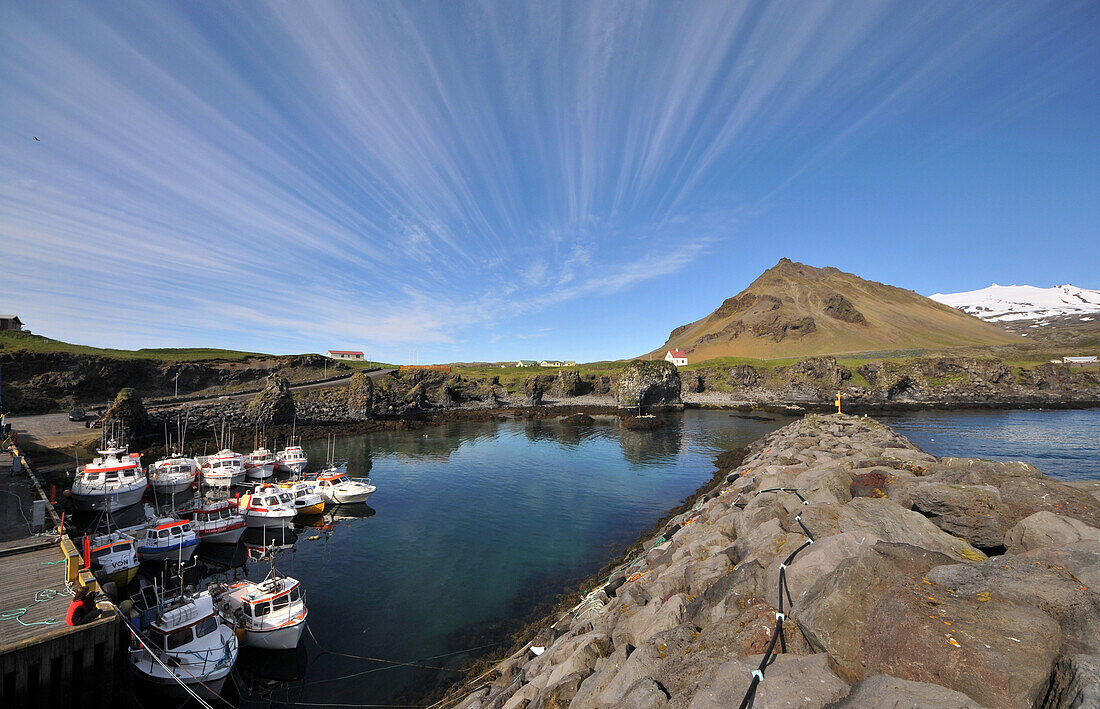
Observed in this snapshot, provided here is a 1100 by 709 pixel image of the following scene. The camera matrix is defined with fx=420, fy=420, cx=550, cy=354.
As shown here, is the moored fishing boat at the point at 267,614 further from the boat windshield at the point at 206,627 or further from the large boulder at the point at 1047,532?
the large boulder at the point at 1047,532

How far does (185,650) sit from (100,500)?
28.7 m

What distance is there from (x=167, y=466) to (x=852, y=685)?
56206 mm

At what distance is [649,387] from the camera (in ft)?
330

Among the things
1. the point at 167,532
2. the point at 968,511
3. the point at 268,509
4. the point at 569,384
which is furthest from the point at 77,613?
the point at 569,384

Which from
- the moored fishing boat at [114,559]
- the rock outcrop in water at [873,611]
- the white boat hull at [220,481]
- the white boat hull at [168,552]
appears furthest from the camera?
the white boat hull at [220,481]

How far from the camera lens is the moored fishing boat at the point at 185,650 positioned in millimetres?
14984

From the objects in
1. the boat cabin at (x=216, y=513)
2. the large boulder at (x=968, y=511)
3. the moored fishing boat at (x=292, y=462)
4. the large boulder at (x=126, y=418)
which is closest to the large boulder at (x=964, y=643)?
the large boulder at (x=968, y=511)

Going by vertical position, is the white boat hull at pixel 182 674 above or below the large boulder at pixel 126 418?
below

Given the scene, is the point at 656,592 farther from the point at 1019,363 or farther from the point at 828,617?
the point at 1019,363

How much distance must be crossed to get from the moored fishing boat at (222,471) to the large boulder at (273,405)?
33.1 m

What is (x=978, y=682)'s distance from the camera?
4504 mm

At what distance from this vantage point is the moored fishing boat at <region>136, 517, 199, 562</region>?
25078 millimetres

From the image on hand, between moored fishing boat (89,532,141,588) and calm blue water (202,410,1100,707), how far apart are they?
226 inches

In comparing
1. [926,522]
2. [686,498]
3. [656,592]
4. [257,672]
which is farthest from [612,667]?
[686,498]
